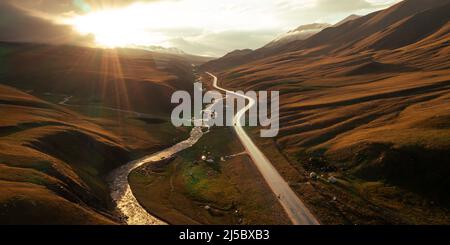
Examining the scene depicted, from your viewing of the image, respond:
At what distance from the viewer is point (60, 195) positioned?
65250 millimetres

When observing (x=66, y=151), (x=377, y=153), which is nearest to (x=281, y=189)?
(x=377, y=153)

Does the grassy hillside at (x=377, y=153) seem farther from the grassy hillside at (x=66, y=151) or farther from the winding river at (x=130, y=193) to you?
the grassy hillside at (x=66, y=151)

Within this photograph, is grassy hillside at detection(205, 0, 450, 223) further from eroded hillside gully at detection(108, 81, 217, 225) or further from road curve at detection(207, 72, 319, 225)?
eroded hillside gully at detection(108, 81, 217, 225)

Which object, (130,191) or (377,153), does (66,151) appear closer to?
(130,191)

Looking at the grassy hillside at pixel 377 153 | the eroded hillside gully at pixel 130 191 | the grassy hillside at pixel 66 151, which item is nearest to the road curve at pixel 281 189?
the grassy hillside at pixel 377 153

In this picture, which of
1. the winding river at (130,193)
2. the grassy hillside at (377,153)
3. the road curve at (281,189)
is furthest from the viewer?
the grassy hillside at (377,153)

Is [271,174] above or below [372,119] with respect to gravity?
below

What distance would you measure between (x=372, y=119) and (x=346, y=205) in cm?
5776

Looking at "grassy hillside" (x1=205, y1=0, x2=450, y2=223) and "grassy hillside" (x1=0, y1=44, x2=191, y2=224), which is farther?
"grassy hillside" (x1=205, y1=0, x2=450, y2=223)

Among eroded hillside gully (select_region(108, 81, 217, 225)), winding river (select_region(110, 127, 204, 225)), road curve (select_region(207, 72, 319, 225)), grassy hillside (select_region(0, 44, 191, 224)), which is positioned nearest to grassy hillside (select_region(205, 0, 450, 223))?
road curve (select_region(207, 72, 319, 225))

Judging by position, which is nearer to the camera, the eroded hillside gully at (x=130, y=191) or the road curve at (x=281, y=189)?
the road curve at (x=281, y=189)

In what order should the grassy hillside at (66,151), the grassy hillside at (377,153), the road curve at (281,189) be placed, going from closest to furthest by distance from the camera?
the grassy hillside at (66,151), the road curve at (281,189), the grassy hillside at (377,153)
